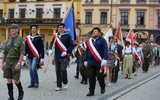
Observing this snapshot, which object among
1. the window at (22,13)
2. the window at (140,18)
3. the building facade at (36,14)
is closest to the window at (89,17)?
the building facade at (36,14)

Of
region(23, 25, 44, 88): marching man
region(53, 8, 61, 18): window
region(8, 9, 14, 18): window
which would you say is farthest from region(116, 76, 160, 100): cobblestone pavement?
region(8, 9, 14, 18): window

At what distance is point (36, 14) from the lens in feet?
175

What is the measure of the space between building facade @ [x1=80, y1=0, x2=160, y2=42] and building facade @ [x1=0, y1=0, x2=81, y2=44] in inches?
85.0

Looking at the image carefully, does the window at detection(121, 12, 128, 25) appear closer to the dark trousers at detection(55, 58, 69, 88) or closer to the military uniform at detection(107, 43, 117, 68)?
the military uniform at detection(107, 43, 117, 68)

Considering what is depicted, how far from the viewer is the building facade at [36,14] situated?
51.2m

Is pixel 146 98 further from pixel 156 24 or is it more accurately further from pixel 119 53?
pixel 156 24

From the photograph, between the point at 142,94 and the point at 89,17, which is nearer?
the point at 142,94

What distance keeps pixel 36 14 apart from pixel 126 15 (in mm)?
14905

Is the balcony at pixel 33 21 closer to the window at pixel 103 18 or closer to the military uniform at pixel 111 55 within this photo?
the window at pixel 103 18

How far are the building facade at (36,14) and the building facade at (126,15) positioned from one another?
7.08 ft

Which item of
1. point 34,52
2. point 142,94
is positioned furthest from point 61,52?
point 142,94

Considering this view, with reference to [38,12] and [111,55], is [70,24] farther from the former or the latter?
[38,12]

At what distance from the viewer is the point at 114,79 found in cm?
1301

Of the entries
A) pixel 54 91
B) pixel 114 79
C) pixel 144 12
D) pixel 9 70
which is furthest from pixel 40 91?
pixel 144 12
